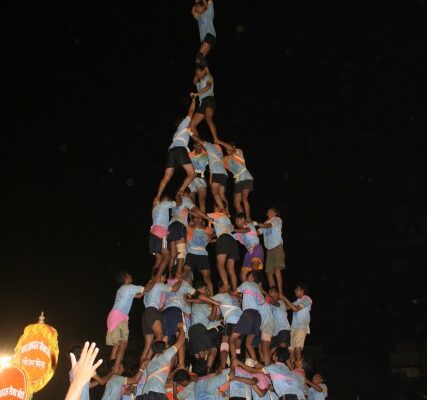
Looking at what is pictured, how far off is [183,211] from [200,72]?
3158 mm

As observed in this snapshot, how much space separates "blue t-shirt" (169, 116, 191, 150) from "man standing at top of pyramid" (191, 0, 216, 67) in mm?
1476

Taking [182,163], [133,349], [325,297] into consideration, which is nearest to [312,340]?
[325,297]

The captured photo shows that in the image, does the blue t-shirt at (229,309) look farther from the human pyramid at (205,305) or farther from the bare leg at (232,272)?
the bare leg at (232,272)

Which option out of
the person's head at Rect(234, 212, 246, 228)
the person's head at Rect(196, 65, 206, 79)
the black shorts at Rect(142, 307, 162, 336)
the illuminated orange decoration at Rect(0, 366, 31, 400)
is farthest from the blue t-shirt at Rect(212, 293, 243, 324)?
the person's head at Rect(196, 65, 206, 79)

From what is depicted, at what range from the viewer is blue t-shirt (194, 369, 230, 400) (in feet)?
30.5

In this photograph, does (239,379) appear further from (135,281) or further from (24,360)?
(135,281)

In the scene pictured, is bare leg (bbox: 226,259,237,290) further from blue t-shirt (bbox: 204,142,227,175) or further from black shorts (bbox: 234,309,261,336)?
blue t-shirt (bbox: 204,142,227,175)

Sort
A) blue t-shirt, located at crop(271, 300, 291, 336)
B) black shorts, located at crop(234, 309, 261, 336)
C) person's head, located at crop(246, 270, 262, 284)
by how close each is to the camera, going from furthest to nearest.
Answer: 1. blue t-shirt, located at crop(271, 300, 291, 336)
2. person's head, located at crop(246, 270, 262, 284)
3. black shorts, located at crop(234, 309, 261, 336)

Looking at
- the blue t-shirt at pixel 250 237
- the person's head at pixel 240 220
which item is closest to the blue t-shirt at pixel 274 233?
the blue t-shirt at pixel 250 237

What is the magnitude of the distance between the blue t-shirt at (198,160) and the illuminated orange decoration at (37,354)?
15.3 feet

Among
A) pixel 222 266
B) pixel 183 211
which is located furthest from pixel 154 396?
pixel 183 211

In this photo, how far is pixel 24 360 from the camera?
10.2 m

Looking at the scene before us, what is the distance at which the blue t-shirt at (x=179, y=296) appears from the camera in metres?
10.8

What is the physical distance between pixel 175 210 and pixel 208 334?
2.65 metres
